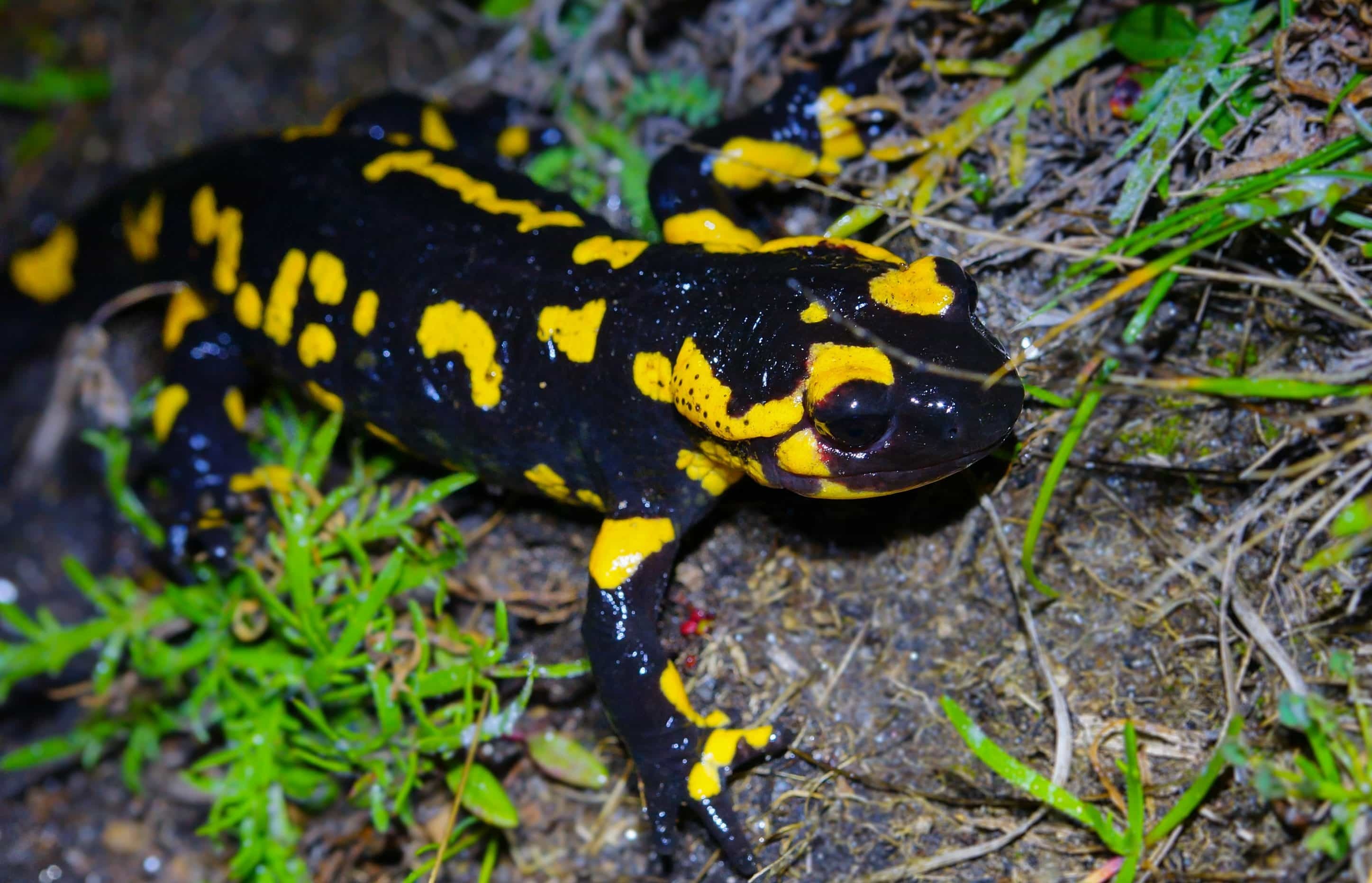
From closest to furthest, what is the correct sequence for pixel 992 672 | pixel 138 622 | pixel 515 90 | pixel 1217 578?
pixel 1217 578 → pixel 992 672 → pixel 138 622 → pixel 515 90

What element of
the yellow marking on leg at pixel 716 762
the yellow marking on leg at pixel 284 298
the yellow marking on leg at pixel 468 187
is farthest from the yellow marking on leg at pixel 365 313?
the yellow marking on leg at pixel 716 762

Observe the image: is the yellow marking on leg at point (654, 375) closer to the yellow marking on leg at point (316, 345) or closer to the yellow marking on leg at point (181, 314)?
the yellow marking on leg at point (316, 345)

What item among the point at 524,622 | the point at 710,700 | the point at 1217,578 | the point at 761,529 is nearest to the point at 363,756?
the point at 524,622

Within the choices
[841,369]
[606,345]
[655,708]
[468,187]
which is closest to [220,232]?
[468,187]

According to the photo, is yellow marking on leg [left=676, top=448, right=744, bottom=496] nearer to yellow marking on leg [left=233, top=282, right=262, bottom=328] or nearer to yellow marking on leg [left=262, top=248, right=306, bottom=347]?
yellow marking on leg [left=262, top=248, right=306, bottom=347]

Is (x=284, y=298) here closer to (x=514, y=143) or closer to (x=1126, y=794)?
(x=514, y=143)

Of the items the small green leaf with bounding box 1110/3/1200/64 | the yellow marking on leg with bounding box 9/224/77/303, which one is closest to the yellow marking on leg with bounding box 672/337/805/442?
the small green leaf with bounding box 1110/3/1200/64

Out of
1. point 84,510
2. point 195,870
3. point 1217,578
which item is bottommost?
point 195,870

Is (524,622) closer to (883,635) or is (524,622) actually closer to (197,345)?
(883,635)
